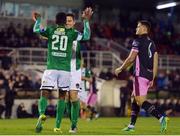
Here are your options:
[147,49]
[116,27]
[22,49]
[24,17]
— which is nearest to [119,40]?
[116,27]

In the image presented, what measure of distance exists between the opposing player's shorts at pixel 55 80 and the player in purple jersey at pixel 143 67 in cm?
124

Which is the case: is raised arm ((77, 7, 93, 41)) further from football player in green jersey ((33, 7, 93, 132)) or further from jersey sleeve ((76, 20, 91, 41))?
football player in green jersey ((33, 7, 93, 132))

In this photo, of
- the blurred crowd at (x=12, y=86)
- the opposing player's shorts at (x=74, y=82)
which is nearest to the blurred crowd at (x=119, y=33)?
the blurred crowd at (x=12, y=86)

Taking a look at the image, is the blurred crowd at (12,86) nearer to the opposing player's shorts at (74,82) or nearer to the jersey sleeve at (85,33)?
the opposing player's shorts at (74,82)

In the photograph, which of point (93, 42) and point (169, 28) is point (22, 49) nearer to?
point (93, 42)

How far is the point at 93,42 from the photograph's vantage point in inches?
1454

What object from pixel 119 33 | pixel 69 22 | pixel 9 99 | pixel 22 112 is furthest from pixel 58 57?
pixel 119 33

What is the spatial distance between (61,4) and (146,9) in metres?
10.8

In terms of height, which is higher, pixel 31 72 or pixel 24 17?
pixel 24 17

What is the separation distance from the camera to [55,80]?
12.7 metres

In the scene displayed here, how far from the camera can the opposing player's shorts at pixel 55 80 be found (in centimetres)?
1258

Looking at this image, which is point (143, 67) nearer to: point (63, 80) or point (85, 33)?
point (85, 33)

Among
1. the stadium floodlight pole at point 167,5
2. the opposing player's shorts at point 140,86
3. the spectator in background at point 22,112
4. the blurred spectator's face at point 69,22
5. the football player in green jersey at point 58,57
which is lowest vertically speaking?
the spectator in background at point 22,112

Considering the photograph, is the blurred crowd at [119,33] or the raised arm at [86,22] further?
the blurred crowd at [119,33]
